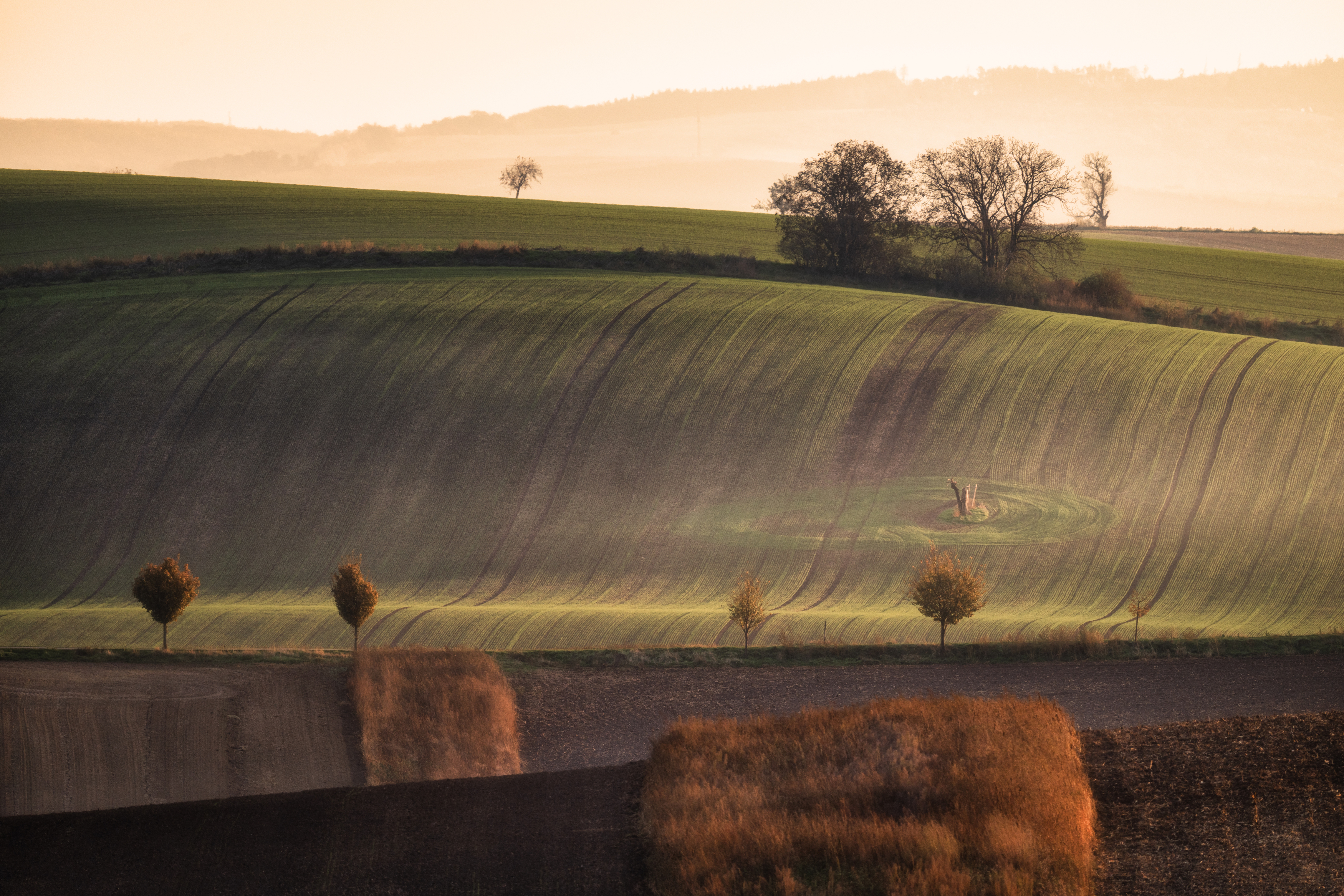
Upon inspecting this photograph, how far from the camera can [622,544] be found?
3036 centimetres

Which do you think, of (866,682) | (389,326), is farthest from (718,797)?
(389,326)

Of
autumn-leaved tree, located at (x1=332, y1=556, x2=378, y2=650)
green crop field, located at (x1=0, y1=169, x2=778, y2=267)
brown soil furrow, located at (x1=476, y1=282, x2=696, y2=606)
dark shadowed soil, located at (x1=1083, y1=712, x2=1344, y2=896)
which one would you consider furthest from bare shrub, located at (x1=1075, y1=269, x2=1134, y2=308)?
autumn-leaved tree, located at (x1=332, y1=556, x2=378, y2=650)

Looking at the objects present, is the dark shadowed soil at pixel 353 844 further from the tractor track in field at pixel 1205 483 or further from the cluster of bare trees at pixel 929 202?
the cluster of bare trees at pixel 929 202

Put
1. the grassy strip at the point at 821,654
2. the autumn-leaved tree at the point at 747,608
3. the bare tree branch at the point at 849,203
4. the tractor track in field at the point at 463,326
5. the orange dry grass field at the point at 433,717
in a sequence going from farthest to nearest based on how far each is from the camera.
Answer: the bare tree branch at the point at 849,203 → the tractor track in field at the point at 463,326 → the autumn-leaved tree at the point at 747,608 → the grassy strip at the point at 821,654 → the orange dry grass field at the point at 433,717

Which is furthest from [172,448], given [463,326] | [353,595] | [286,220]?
[286,220]

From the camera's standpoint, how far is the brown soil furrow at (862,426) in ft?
94.5

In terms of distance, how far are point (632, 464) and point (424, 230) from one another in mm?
29549

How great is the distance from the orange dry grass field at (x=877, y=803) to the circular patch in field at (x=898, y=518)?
13847 millimetres

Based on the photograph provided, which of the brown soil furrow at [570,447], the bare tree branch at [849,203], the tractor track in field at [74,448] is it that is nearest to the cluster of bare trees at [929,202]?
the bare tree branch at [849,203]

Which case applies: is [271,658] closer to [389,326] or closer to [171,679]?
[171,679]

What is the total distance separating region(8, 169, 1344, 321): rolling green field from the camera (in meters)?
52.3

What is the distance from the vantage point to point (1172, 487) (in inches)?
1232

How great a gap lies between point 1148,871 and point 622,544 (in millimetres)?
19964

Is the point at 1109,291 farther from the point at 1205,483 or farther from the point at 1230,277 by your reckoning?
the point at 1205,483
